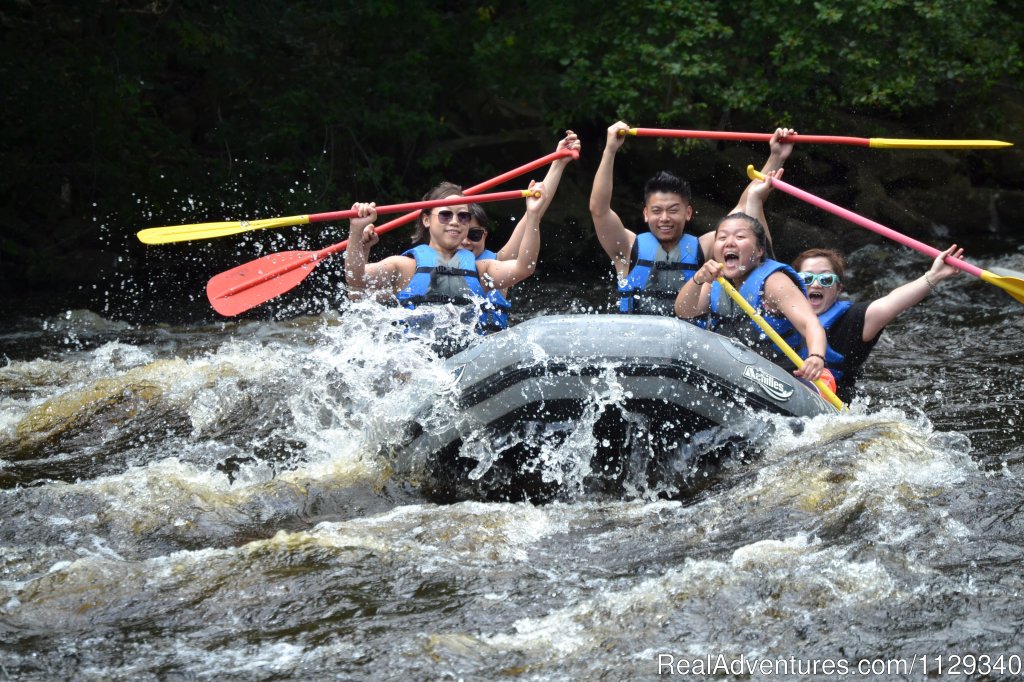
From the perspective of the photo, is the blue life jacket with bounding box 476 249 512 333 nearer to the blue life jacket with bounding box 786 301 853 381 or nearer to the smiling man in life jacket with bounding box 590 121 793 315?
the smiling man in life jacket with bounding box 590 121 793 315

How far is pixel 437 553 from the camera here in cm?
370

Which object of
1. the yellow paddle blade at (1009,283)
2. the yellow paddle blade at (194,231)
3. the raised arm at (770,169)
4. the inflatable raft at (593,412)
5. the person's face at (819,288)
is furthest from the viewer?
the raised arm at (770,169)

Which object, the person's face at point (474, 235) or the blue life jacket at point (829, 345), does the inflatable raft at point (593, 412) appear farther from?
the person's face at point (474, 235)

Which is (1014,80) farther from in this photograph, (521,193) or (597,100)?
(521,193)

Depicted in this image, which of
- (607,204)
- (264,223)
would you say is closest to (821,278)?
(607,204)

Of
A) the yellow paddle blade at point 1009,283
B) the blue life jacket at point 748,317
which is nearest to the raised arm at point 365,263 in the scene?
the blue life jacket at point 748,317

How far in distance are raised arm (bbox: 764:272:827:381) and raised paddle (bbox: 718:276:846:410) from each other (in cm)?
5

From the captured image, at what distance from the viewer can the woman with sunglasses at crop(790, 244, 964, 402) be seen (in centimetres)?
516

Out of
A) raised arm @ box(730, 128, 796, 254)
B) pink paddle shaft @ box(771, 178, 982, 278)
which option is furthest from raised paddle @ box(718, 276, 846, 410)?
raised arm @ box(730, 128, 796, 254)

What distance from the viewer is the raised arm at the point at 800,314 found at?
4855 mm

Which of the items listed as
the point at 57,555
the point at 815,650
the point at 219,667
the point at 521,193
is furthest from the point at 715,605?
the point at 521,193

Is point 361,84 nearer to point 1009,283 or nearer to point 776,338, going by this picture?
point 776,338

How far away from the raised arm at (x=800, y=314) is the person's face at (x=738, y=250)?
0.13 meters

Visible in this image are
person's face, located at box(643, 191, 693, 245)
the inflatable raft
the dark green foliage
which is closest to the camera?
the inflatable raft
